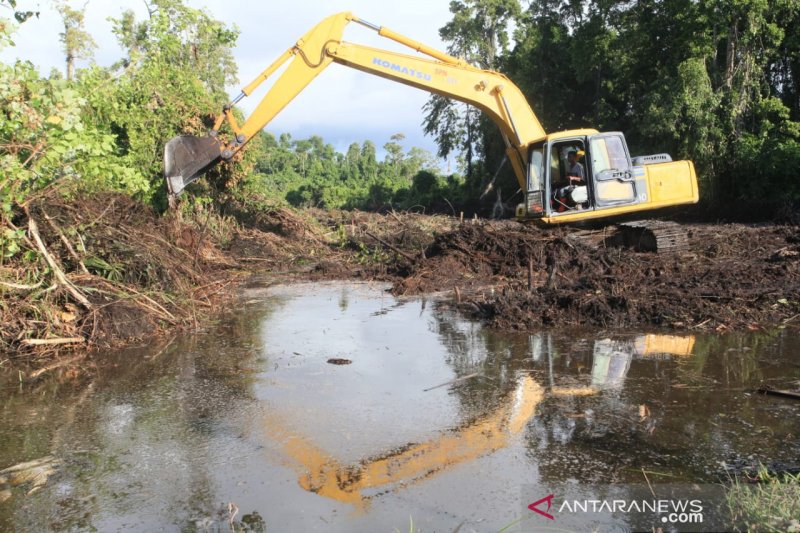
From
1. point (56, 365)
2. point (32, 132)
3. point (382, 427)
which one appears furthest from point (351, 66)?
point (382, 427)

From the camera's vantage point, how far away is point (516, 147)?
44.6 feet

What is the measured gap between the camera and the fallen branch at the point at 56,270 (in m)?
7.39

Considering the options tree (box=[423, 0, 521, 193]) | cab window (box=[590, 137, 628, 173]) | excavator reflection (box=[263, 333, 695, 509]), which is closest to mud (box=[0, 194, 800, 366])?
cab window (box=[590, 137, 628, 173])

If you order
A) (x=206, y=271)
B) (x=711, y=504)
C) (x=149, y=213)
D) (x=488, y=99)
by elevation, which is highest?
(x=488, y=99)

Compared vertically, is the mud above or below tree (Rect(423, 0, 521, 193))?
below

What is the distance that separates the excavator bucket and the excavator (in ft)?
0.06

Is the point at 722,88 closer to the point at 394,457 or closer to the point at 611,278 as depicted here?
the point at 611,278

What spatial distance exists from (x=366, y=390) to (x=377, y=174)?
52.9 meters

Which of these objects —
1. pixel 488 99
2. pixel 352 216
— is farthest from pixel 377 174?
pixel 488 99

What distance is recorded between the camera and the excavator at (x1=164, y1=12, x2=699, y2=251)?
12141mm

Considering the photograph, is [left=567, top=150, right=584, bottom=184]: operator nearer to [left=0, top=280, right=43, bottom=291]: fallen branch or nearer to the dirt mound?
the dirt mound

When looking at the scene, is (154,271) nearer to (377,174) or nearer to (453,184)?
(453,184)

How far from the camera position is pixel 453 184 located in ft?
134

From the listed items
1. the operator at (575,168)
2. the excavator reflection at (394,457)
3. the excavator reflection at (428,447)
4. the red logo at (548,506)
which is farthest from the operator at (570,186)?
the red logo at (548,506)
